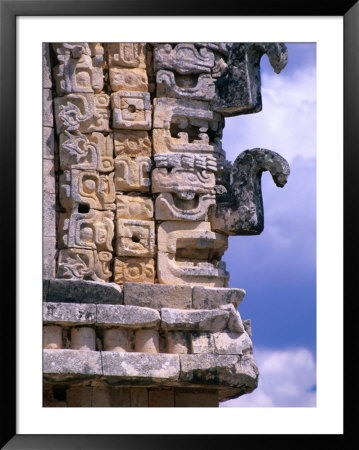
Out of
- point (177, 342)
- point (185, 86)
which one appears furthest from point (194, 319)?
point (185, 86)

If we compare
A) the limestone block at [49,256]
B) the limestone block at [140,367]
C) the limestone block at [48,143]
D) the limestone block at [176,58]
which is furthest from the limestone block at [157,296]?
the limestone block at [176,58]

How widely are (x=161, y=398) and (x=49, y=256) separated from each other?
1.71 meters

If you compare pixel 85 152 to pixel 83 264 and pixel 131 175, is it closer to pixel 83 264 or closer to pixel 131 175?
pixel 131 175

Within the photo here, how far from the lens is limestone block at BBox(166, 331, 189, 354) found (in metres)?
16.7

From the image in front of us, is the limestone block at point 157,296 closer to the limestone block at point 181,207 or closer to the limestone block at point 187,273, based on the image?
the limestone block at point 187,273

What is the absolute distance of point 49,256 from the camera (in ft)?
55.1

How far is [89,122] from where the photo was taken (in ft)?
56.6

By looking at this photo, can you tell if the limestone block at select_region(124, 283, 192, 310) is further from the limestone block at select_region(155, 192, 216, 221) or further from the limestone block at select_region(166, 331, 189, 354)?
the limestone block at select_region(155, 192, 216, 221)

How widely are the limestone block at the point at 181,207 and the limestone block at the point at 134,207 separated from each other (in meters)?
0.08

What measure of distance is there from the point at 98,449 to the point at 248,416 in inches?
49.1

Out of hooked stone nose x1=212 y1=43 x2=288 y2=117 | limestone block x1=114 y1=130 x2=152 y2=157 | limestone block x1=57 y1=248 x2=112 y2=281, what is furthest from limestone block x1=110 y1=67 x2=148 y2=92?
limestone block x1=57 y1=248 x2=112 y2=281
